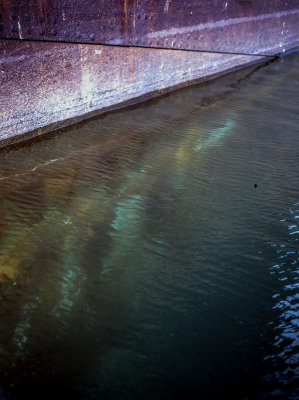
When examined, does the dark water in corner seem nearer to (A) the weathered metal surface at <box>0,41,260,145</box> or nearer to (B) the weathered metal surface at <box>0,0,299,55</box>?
(A) the weathered metal surface at <box>0,41,260,145</box>

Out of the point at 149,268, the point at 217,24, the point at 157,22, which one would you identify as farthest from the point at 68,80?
the point at 217,24

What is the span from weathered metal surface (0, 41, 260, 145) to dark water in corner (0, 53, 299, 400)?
272 mm

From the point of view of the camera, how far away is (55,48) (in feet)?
12.1

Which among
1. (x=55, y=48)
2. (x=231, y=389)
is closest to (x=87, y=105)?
(x=55, y=48)

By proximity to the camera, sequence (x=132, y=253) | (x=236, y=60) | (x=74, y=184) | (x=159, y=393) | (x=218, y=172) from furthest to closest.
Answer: (x=236, y=60) < (x=218, y=172) < (x=74, y=184) < (x=132, y=253) < (x=159, y=393)

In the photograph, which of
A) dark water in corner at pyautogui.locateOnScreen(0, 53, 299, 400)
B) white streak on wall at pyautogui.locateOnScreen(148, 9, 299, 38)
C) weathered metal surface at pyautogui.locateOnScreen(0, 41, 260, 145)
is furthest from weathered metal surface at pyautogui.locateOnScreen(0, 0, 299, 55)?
dark water in corner at pyautogui.locateOnScreen(0, 53, 299, 400)

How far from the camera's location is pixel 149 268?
218cm

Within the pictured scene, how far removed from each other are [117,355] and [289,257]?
47.8 inches

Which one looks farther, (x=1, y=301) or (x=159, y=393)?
(x=1, y=301)

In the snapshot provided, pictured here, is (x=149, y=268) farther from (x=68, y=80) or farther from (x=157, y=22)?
(x=157, y=22)

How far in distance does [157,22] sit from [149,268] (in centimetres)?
364

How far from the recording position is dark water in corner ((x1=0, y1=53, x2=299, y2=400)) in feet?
5.25

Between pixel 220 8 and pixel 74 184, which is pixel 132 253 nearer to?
pixel 74 184

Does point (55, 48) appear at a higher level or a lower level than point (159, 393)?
higher
